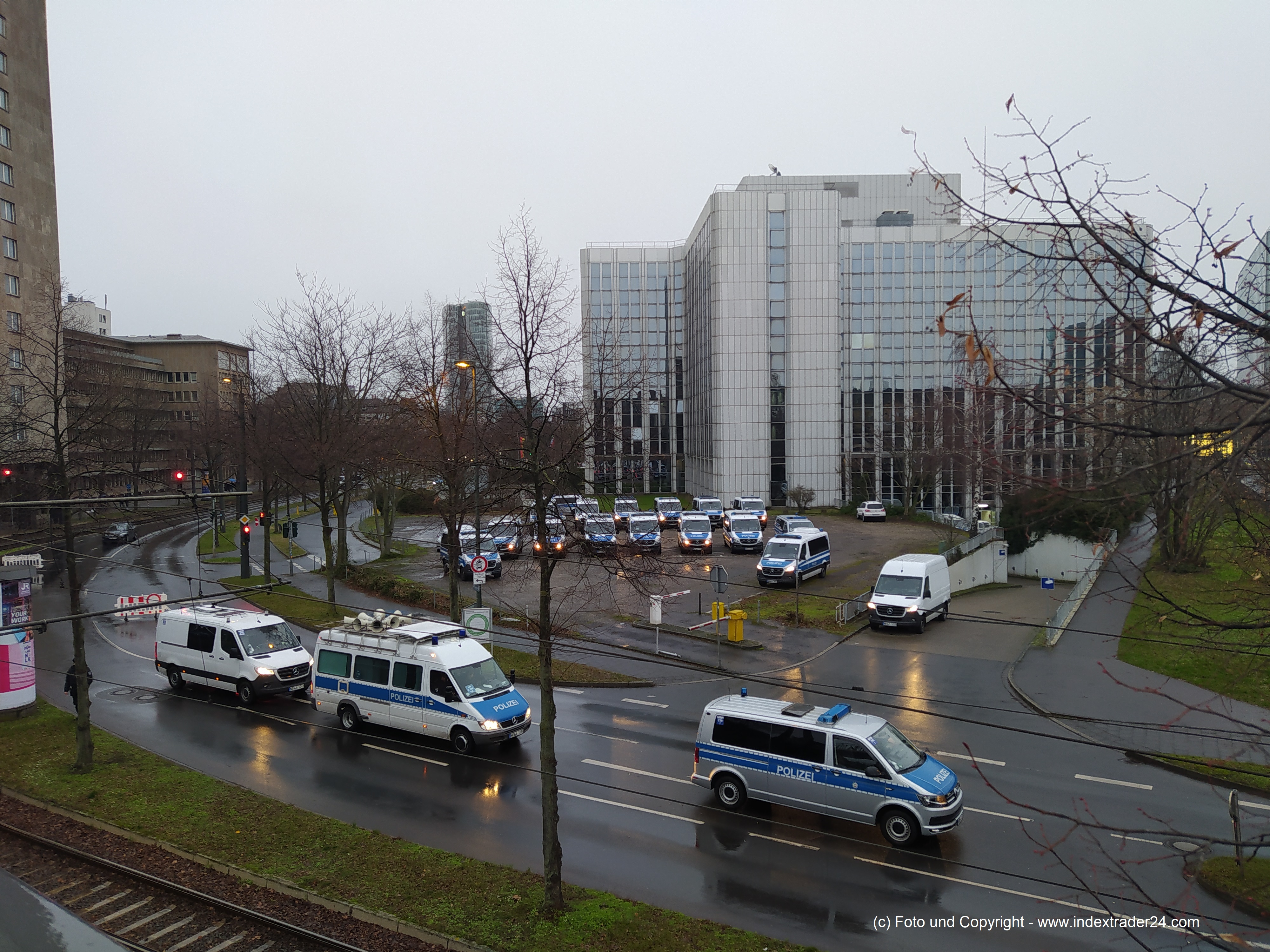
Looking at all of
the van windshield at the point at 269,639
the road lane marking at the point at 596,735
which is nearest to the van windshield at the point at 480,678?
the road lane marking at the point at 596,735

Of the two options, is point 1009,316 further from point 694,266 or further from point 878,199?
point 878,199

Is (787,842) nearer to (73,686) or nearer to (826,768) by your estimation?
(826,768)

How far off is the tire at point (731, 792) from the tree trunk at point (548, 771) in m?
3.45

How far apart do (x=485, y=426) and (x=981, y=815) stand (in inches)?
487

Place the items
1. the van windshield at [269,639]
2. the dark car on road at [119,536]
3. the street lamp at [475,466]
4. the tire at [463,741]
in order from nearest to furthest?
1. the street lamp at [475,466]
2. the tire at [463,741]
3. the van windshield at [269,639]
4. the dark car on road at [119,536]

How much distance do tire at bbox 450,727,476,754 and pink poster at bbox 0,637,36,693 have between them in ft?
33.6

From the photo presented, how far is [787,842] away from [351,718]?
32.8ft

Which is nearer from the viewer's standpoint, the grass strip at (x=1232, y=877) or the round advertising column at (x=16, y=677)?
the grass strip at (x=1232, y=877)

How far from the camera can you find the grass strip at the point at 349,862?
8797 mm

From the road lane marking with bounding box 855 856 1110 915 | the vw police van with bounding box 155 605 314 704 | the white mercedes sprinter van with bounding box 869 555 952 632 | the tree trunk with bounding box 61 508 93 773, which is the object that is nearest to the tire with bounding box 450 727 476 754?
the vw police van with bounding box 155 605 314 704

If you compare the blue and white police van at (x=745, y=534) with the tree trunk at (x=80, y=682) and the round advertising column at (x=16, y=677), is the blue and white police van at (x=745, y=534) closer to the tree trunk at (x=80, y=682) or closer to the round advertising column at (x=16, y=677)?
the round advertising column at (x=16, y=677)

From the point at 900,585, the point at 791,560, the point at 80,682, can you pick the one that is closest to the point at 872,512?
the point at 791,560

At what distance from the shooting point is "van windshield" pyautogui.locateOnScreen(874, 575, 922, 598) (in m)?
24.5

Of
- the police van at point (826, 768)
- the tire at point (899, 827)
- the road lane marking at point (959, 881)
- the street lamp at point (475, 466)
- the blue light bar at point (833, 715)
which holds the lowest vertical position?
the road lane marking at point (959, 881)
